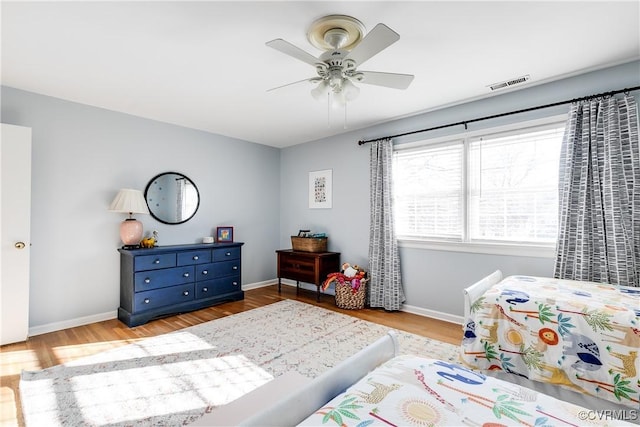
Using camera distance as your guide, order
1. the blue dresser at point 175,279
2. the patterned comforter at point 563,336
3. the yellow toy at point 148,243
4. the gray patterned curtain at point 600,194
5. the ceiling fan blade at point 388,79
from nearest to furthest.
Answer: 1. the patterned comforter at point 563,336
2. the ceiling fan blade at point 388,79
3. the gray patterned curtain at point 600,194
4. the blue dresser at point 175,279
5. the yellow toy at point 148,243

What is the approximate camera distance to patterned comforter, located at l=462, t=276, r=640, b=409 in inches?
63.1

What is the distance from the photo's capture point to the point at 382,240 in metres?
4.04

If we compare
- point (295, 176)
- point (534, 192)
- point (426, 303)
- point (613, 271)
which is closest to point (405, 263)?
point (426, 303)

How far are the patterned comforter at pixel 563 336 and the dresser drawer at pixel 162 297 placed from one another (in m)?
3.22

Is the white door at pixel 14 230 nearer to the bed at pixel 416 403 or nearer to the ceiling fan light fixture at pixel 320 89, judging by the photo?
the ceiling fan light fixture at pixel 320 89

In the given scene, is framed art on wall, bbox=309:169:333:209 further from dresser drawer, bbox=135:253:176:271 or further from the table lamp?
the table lamp

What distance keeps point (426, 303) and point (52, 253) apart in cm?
430

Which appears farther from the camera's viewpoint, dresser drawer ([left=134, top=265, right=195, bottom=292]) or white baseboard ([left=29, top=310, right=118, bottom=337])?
dresser drawer ([left=134, top=265, right=195, bottom=292])

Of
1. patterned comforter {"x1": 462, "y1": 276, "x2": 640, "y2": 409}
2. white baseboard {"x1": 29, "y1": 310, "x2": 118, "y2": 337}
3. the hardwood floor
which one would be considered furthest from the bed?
white baseboard {"x1": 29, "y1": 310, "x2": 118, "y2": 337}

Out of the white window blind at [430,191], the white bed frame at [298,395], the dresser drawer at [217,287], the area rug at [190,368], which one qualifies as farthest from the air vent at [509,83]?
the dresser drawer at [217,287]

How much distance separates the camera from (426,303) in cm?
372

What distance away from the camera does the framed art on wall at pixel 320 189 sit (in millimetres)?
4816

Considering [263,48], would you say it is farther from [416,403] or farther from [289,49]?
[416,403]

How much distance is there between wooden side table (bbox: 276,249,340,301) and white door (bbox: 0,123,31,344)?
9.64 feet
